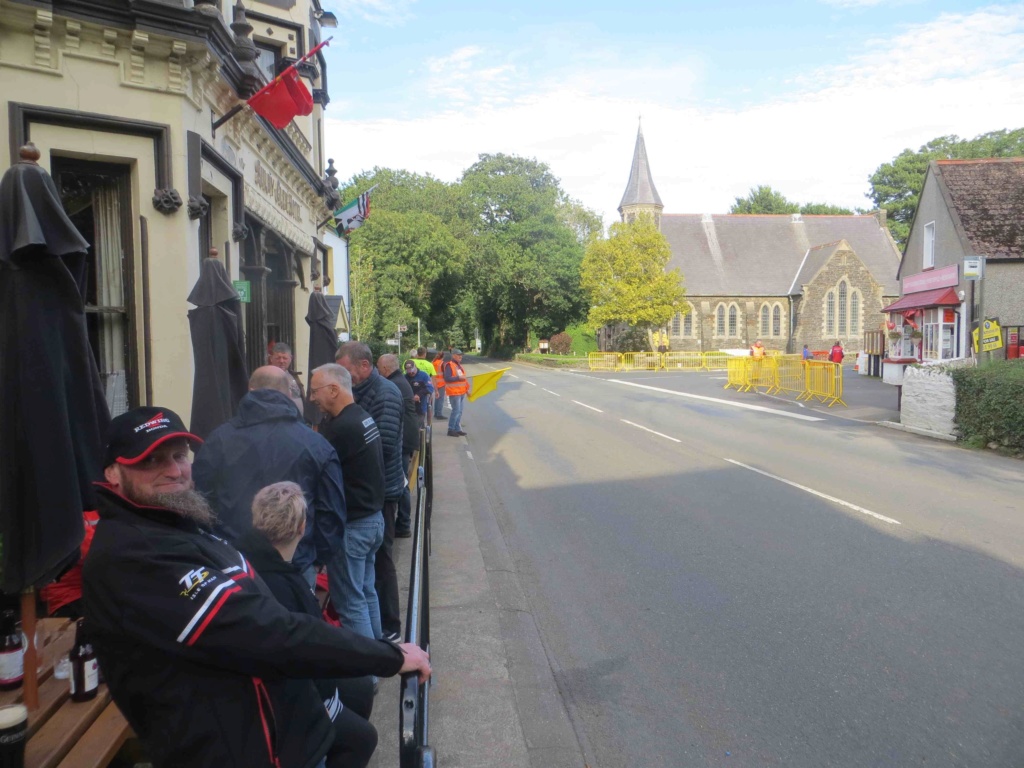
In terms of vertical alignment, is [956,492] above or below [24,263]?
below

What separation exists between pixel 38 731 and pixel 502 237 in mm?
66537

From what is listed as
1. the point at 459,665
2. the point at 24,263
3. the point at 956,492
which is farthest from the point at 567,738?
the point at 956,492

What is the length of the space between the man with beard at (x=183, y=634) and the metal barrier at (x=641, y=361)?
52.7m

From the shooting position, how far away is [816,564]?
7277mm

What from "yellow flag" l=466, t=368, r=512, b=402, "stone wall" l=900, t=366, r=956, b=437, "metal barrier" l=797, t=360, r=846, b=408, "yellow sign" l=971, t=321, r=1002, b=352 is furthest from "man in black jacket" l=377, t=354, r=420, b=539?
"metal barrier" l=797, t=360, r=846, b=408

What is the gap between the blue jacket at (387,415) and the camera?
19.7ft

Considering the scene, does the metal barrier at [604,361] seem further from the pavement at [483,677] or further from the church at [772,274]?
the pavement at [483,677]

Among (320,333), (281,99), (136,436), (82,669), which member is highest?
(281,99)

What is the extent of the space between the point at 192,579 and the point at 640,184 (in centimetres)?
7536

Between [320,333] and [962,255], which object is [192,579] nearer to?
[320,333]

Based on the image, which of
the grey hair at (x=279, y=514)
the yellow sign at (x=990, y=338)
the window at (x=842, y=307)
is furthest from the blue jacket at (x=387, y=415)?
the window at (x=842, y=307)

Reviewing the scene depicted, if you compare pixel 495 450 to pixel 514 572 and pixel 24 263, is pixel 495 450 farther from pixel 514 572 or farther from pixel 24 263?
pixel 24 263

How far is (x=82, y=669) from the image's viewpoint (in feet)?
10.7

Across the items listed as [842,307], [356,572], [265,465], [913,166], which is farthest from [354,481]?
[913,166]
